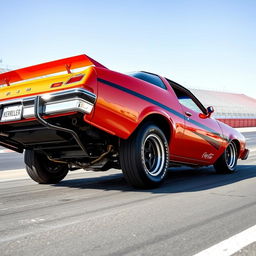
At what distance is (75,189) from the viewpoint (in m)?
4.53

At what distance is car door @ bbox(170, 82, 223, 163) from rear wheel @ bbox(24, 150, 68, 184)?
187cm

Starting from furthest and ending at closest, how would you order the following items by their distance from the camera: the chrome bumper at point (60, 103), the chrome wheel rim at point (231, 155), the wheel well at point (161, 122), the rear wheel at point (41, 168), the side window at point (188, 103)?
the chrome wheel rim at point (231, 155)
the side window at point (188, 103)
the rear wheel at point (41, 168)
the wheel well at point (161, 122)
the chrome bumper at point (60, 103)

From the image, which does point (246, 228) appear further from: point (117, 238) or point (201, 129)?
point (201, 129)

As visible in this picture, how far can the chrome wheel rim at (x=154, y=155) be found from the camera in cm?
438

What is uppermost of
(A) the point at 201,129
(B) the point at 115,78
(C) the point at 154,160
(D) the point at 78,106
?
(B) the point at 115,78

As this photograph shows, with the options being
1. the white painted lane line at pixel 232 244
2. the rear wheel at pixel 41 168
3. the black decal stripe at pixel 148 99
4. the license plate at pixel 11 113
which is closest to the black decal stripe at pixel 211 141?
the black decal stripe at pixel 148 99

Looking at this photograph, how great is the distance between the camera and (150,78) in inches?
182

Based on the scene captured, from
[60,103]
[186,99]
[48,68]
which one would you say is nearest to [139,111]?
[60,103]

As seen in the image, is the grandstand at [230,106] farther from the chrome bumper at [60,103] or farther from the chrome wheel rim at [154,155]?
the chrome bumper at [60,103]

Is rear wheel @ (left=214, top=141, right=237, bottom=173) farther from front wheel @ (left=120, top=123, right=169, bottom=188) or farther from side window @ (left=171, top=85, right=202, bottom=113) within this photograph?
front wheel @ (left=120, top=123, right=169, bottom=188)

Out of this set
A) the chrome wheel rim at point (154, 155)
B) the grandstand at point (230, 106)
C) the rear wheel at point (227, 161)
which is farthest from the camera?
the grandstand at point (230, 106)

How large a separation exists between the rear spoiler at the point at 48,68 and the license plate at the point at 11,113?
489 millimetres

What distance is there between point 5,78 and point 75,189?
64.4 inches

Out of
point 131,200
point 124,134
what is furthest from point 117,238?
point 124,134
